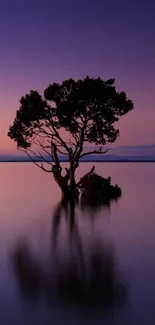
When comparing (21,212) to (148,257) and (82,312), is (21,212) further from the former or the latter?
(82,312)

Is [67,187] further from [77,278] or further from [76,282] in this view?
[76,282]

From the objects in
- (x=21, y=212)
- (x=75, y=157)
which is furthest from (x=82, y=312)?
(x=75, y=157)

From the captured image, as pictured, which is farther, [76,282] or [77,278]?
[77,278]

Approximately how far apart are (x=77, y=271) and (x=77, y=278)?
853 millimetres

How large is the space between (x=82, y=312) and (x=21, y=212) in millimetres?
20250

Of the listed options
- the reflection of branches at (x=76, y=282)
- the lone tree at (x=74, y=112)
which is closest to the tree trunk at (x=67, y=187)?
the lone tree at (x=74, y=112)

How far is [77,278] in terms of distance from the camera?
414 inches

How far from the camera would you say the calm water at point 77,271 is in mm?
8016

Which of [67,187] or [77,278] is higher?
[67,187]

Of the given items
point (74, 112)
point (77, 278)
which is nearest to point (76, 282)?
point (77, 278)

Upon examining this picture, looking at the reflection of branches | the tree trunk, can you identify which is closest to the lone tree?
the tree trunk

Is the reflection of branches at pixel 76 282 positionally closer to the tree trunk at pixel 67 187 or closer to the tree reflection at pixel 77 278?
the tree reflection at pixel 77 278

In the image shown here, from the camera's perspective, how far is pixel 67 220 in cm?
2305

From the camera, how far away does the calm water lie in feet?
26.3
